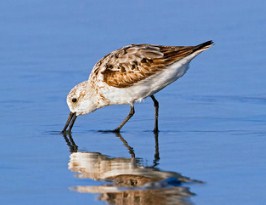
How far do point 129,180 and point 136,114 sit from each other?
3507 millimetres

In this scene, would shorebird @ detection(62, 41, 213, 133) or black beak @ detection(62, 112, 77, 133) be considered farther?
shorebird @ detection(62, 41, 213, 133)

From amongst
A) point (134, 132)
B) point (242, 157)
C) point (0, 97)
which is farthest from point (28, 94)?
point (242, 157)

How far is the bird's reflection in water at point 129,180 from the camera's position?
8742mm

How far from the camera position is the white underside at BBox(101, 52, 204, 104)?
12227 millimetres

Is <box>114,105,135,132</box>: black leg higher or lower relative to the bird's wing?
lower

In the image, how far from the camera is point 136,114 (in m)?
12.9

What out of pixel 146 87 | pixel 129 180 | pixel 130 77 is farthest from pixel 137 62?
pixel 129 180

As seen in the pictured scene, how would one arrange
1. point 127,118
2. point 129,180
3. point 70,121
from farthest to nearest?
point 70,121 < point 127,118 < point 129,180

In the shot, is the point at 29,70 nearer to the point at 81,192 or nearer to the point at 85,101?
the point at 85,101

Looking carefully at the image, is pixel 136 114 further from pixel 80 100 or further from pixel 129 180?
pixel 129 180

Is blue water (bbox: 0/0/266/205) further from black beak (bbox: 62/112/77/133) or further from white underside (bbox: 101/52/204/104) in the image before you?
white underside (bbox: 101/52/204/104)

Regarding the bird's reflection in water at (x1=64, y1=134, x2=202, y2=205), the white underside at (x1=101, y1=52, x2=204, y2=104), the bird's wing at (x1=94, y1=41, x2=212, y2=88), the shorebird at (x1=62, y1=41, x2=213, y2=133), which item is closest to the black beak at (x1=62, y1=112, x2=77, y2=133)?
the shorebird at (x1=62, y1=41, x2=213, y2=133)

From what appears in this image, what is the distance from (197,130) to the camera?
11.7 metres

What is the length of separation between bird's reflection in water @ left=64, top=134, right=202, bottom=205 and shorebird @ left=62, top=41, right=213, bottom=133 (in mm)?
1571
